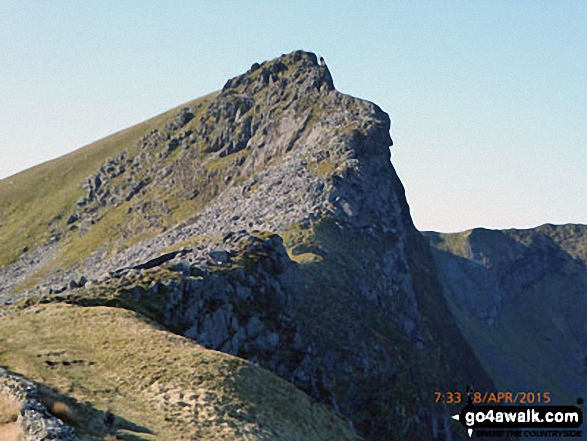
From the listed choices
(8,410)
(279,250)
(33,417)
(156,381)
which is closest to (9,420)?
(8,410)

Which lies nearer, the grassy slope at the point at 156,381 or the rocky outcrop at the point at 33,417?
the rocky outcrop at the point at 33,417

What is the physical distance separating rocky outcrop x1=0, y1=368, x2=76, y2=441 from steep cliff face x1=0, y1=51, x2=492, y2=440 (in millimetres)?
21093

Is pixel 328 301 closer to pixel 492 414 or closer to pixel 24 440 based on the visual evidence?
pixel 492 414

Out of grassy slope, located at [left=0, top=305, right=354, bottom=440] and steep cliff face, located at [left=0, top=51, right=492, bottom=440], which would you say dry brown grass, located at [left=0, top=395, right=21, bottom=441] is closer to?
grassy slope, located at [left=0, top=305, right=354, bottom=440]

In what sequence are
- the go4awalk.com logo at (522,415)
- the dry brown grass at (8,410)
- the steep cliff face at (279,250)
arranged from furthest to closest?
the steep cliff face at (279,250) → the go4awalk.com logo at (522,415) → the dry brown grass at (8,410)

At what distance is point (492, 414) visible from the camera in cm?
5228

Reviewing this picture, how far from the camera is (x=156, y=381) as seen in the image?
33750 millimetres

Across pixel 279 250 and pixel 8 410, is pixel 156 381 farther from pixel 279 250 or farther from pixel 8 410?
pixel 279 250

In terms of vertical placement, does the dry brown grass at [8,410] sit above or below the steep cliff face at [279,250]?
below

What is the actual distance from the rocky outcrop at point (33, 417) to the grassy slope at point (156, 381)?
189 centimetres

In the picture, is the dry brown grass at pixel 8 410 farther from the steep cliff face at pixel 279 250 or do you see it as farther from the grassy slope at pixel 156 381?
the steep cliff face at pixel 279 250

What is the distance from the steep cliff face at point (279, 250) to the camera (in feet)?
200

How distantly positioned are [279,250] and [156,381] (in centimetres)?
3975

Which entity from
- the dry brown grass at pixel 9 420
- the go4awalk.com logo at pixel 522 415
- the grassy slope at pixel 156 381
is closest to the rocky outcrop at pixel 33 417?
the dry brown grass at pixel 9 420
